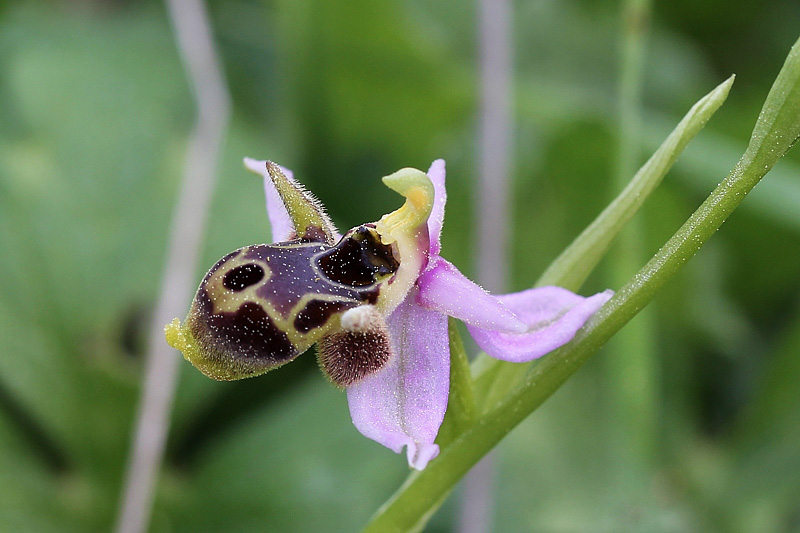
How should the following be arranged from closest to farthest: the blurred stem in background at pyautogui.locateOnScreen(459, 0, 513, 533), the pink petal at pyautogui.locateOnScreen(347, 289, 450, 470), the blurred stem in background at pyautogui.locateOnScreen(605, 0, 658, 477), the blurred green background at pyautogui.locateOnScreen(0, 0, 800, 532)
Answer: the pink petal at pyautogui.locateOnScreen(347, 289, 450, 470), the blurred stem in background at pyautogui.locateOnScreen(605, 0, 658, 477), the blurred stem in background at pyautogui.locateOnScreen(459, 0, 513, 533), the blurred green background at pyautogui.locateOnScreen(0, 0, 800, 532)

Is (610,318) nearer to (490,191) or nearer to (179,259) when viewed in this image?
(490,191)

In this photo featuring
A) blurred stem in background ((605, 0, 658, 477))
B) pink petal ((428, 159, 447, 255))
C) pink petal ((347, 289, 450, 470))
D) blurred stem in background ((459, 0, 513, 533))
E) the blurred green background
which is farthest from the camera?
the blurred green background

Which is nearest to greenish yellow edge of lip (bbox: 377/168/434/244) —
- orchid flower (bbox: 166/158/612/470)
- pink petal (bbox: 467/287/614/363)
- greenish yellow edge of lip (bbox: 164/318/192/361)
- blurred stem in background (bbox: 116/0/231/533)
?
orchid flower (bbox: 166/158/612/470)

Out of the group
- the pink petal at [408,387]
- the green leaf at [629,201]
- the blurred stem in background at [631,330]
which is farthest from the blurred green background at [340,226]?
the pink petal at [408,387]

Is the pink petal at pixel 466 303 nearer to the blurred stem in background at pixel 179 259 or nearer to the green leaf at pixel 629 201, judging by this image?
the green leaf at pixel 629 201

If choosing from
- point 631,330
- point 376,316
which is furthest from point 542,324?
point 631,330

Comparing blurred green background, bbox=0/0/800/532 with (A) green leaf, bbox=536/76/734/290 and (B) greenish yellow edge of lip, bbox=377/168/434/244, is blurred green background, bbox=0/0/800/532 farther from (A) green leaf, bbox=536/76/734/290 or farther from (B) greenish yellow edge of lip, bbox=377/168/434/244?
(B) greenish yellow edge of lip, bbox=377/168/434/244
